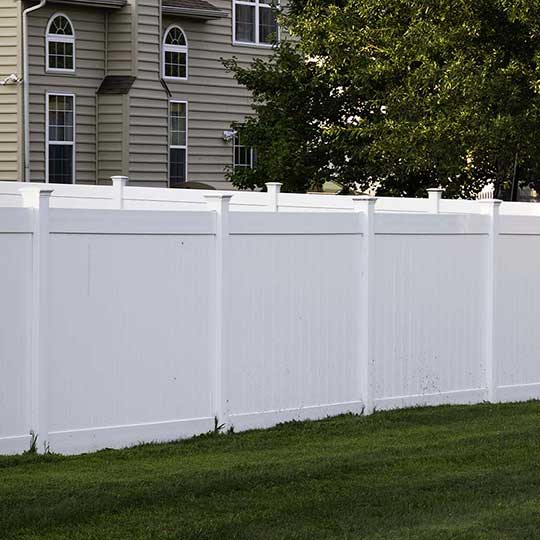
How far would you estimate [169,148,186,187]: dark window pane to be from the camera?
2464 cm

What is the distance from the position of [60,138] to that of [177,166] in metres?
2.75

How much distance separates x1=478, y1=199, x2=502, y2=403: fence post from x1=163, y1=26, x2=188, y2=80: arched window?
14058mm

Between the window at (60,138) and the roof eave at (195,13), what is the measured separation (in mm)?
2615

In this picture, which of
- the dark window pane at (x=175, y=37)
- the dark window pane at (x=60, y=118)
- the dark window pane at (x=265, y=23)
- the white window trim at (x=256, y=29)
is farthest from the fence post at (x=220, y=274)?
the dark window pane at (x=265, y=23)

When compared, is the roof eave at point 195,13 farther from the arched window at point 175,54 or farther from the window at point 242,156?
the window at point 242,156

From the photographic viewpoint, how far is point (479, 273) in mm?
11211

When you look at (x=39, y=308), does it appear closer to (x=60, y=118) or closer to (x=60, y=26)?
(x=60, y=118)

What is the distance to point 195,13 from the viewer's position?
80.4ft

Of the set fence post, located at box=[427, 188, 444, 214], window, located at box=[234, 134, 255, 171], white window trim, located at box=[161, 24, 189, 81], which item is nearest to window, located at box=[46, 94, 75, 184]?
white window trim, located at box=[161, 24, 189, 81]

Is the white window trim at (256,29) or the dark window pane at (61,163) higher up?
the white window trim at (256,29)

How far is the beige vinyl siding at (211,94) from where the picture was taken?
81.7ft

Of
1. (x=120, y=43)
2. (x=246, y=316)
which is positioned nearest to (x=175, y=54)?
(x=120, y=43)

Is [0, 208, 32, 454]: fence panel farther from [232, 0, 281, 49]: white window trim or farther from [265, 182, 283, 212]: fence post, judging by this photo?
[232, 0, 281, 49]: white window trim

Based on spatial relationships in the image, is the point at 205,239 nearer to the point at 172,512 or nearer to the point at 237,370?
the point at 237,370
